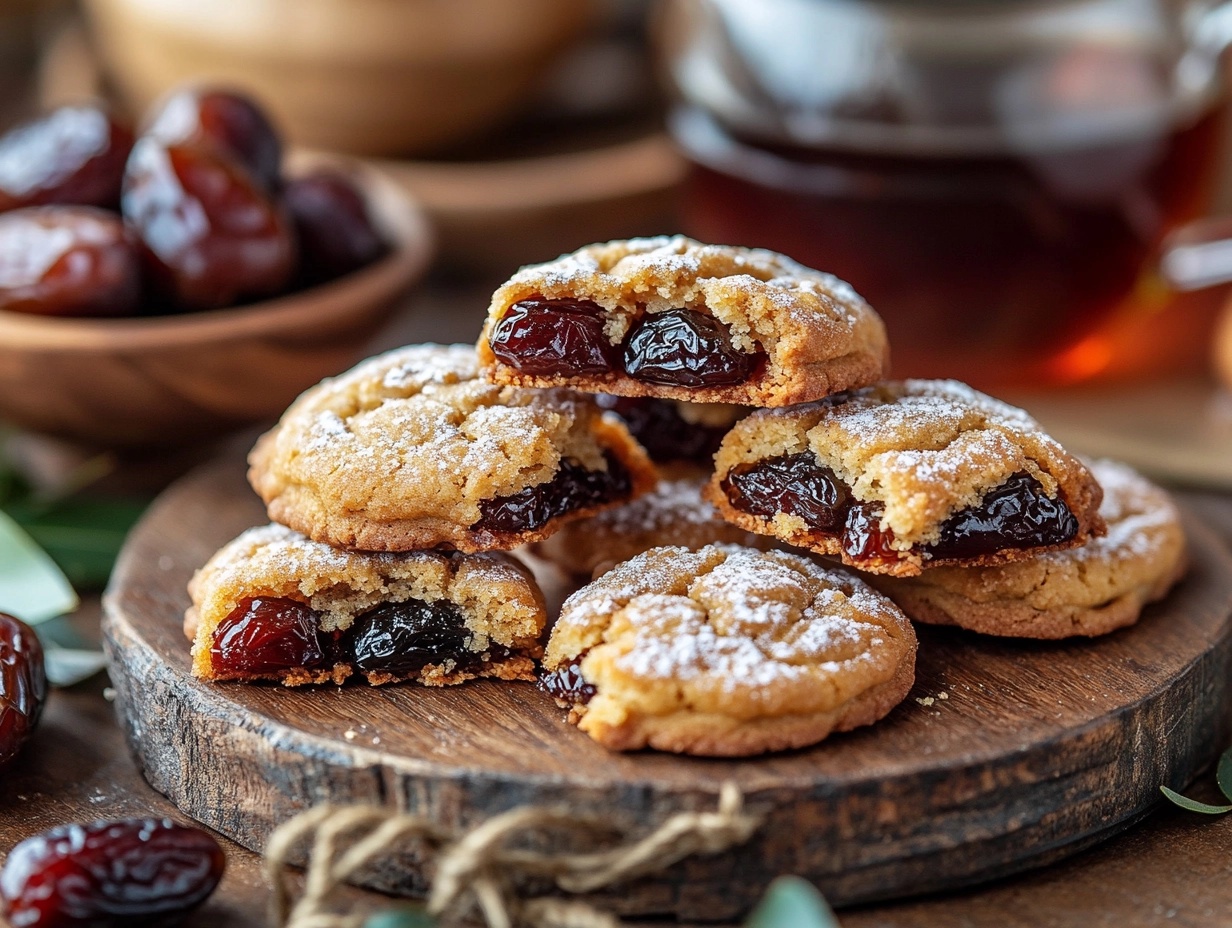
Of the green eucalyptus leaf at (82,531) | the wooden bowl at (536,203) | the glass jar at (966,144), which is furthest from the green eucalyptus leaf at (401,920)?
the wooden bowl at (536,203)

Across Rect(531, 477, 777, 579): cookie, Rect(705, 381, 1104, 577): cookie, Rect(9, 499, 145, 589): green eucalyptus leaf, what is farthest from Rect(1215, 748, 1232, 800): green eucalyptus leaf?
Rect(9, 499, 145, 589): green eucalyptus leaf

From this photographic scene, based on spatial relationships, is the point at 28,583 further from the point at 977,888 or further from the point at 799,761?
the point at 977,888

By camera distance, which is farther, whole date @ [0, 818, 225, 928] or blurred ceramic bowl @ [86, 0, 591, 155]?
blurred ceramic bowl @ [86, 0, 591, 155]

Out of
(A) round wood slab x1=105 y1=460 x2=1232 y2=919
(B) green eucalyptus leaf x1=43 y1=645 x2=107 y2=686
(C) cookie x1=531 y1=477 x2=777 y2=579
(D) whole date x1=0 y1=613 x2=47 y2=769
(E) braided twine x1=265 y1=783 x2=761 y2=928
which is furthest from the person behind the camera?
(B) green eucalyptus leaf x1=43 y1=645 x2=107 y2=686

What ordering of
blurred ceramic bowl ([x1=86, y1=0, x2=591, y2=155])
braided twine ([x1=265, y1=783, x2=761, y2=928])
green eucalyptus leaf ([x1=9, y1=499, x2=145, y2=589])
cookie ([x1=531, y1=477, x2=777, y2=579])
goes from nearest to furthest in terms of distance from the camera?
braided twine ([x1=265, y1=783, x2=761, y2=928]) → cookie ([x1=531, y1=477, x2=777, y2=579]) → green eucalyptus leaf ([x1=9, y1=499, x2=145, y2=589]) → blurred ceramic bowl ([x1=86, y1=0, x2=591, y2=155])

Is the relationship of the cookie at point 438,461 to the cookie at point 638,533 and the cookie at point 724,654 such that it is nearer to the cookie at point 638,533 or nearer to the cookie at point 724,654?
the cookie at point 638,533

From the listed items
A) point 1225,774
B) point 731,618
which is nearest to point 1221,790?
point 1225,774

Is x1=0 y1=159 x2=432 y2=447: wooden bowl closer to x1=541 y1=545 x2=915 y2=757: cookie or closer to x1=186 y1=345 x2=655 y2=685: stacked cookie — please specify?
x1=186 y1=345 x2=655 y2=685: stacked cookie

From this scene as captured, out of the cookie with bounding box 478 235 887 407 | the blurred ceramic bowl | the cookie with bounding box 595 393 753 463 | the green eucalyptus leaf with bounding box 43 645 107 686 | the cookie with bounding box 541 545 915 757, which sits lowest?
the green eucalyptus leaf with bounding box 43 645 107 686
